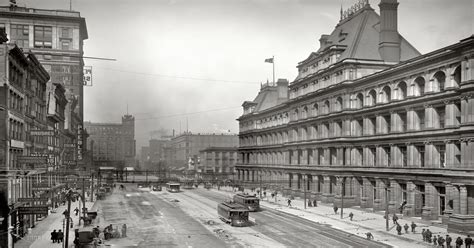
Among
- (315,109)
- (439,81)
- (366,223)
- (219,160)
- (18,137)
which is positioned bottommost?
(366,223)

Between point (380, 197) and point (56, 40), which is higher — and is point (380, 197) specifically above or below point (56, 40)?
below

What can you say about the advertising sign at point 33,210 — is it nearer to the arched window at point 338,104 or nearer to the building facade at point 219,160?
the arched window at point 338,104

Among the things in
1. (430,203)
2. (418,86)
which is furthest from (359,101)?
(430,203)

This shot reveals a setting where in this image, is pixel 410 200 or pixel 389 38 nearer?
pixel 410 200

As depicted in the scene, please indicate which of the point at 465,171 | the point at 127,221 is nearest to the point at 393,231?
the point at 465,171

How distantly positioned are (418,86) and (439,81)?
3.45 metres

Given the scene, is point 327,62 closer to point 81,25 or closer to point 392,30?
point 392,30

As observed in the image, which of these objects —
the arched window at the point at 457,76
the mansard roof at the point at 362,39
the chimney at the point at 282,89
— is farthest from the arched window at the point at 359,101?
the chimney at the point at 282,89

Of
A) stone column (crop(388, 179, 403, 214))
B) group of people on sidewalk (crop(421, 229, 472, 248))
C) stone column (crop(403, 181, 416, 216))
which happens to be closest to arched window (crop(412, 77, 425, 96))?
stone column (crop(403, 181, 416, 216))

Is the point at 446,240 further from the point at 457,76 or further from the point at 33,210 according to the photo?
the point at 33,210

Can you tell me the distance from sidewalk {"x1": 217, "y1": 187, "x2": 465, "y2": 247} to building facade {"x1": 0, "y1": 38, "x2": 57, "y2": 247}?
98.6 feet

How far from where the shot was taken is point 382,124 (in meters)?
57.8

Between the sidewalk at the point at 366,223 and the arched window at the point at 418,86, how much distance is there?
14360mm

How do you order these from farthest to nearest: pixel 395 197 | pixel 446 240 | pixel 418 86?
pixel 395 197
pixel 418 86
pixel 446 240
